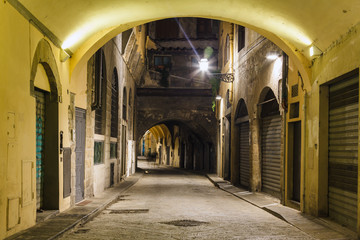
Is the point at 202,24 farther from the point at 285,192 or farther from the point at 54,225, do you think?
the point at 54,225

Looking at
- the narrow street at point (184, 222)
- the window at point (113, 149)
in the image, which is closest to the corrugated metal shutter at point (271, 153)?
the narrow street at point (184, 222)

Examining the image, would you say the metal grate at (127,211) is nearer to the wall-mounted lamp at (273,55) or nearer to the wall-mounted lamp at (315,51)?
the wall-mounted lamp at (315,51)

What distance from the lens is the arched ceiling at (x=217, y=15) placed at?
6.62 meters

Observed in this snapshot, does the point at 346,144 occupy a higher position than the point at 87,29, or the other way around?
the point at 87,29

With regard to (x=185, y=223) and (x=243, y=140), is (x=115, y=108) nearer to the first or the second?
(x=243, y=140)

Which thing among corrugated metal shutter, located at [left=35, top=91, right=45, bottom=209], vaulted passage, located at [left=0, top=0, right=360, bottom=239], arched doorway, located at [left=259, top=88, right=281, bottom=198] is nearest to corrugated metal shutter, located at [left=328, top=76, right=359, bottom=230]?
vaulted passage, located at [left=0, top=0, right=360, bottom=239]

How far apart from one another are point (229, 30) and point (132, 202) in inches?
409

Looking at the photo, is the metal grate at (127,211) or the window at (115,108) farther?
the window at (115,108)

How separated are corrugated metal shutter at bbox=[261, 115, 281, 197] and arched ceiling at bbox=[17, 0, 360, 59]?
351 cm

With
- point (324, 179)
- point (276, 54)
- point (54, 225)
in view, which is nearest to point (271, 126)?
point (276, 54)

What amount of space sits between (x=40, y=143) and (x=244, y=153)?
31.6 ft

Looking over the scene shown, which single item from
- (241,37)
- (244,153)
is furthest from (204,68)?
→ (244,153)

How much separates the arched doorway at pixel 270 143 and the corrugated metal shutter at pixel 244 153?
217cm

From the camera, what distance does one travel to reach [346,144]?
7312 mm
